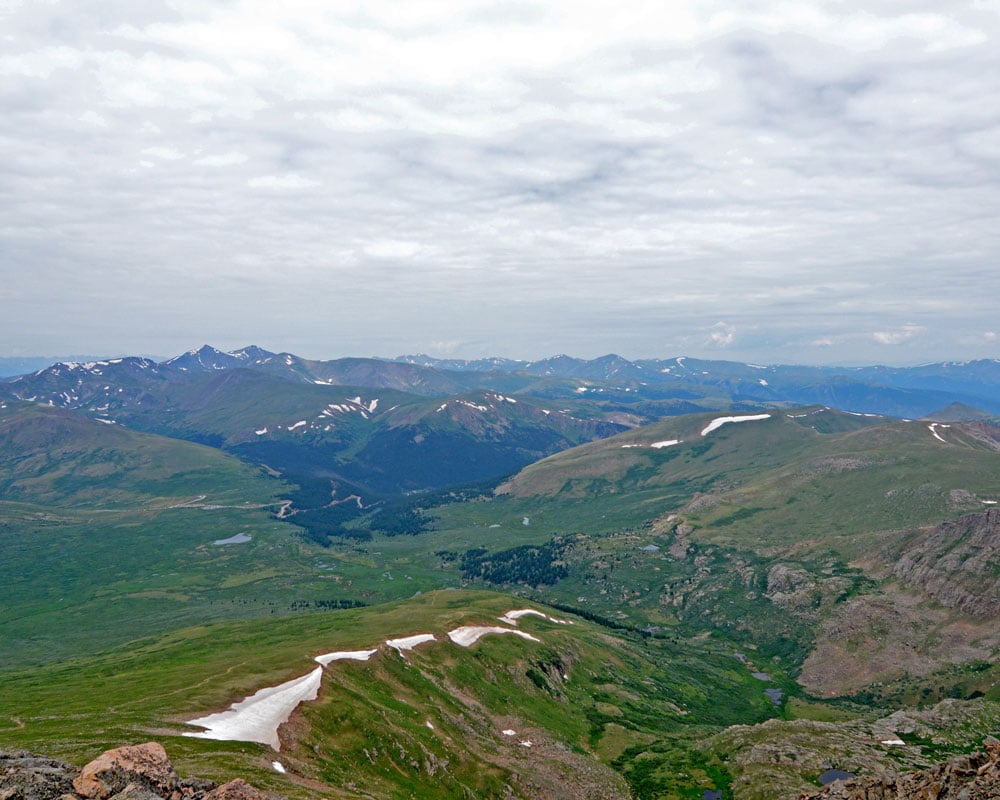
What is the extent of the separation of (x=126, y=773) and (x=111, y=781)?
1.17 metres

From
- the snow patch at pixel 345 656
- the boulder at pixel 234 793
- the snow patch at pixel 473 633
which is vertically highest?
the boulder at pixel 234 793

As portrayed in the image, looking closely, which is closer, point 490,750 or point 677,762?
point 490,750

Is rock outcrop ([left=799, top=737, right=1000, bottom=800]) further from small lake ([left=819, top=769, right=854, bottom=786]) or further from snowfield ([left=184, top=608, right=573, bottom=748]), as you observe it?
snowfield ([left=184, top=608, right=573, bottom=748])

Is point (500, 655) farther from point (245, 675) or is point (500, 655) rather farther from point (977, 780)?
point (977, 780)

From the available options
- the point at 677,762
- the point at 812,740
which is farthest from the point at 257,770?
the point at 812,740

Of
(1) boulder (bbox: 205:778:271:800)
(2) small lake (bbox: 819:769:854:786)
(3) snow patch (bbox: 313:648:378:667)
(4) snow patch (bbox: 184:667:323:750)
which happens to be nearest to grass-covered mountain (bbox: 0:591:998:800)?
(2) small lake (bbox: 819:769:854:786)

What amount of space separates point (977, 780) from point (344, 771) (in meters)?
79.6

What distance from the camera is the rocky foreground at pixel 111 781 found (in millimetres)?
50250

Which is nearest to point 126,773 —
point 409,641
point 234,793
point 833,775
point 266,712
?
point 234,793

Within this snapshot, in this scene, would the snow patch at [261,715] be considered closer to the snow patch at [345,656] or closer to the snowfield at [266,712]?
the snowfield at [266,712]

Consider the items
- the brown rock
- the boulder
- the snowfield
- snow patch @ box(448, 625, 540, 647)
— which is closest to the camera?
the brown rock

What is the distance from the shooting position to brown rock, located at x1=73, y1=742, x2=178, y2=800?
52000mm

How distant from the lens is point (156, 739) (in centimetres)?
8412

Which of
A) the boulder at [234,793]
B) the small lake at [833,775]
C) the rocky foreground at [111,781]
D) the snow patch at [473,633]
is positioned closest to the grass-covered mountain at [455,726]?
the small lake at [833,775]
